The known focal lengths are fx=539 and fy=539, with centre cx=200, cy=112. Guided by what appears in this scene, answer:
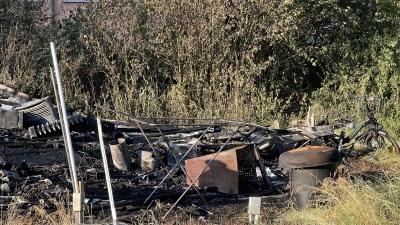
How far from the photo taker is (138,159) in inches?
349

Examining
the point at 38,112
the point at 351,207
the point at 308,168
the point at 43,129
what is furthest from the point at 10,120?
the point at 351,207

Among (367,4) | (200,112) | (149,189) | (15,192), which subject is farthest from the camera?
(367,4)

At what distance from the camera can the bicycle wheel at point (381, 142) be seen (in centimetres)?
1059

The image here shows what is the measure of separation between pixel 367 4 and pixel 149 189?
37.1 ft

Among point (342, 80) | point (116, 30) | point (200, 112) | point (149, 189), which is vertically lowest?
point (149, 189)

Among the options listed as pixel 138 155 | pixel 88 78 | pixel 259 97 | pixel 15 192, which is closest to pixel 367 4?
pixel 259 97

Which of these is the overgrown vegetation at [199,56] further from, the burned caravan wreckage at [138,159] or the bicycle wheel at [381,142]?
the burned caravan wreckage at [138,159]

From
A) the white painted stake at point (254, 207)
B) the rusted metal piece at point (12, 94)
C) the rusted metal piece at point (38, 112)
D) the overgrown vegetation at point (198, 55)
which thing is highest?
the overgrown vegetation at point (198, 55)

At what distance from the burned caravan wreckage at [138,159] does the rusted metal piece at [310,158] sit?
66cm

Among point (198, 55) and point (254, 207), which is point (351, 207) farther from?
point (198, 55)

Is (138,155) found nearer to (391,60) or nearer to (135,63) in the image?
(135,63)

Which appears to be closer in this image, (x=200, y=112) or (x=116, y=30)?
(x=200, y=112)

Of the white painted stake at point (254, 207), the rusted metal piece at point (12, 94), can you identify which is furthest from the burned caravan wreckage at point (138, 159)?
the white painted stake at point (254, 207)

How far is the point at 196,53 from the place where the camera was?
553 inches
